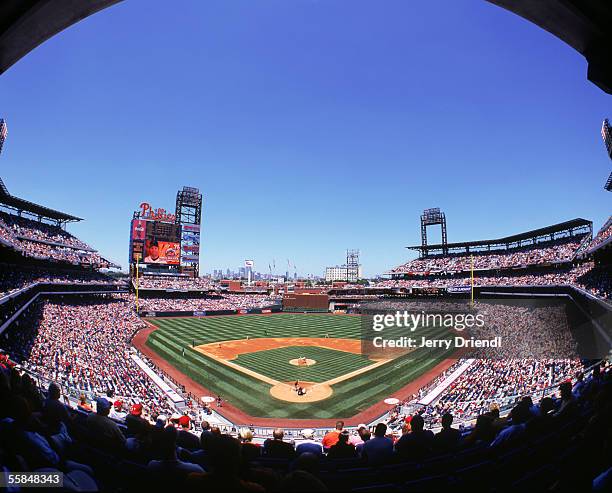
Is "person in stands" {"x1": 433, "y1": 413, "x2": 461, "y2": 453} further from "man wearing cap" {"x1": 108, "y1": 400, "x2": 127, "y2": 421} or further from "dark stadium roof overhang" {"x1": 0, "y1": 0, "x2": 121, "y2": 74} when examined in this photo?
"man wearing cap" {"x1": 108, "y1": 400, "x2": 127, "y2": 421}

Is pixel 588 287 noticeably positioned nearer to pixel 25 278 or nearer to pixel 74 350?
pixel 74 350

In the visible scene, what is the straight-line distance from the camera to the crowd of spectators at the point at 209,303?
195ft

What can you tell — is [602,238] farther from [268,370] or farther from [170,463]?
[170,463]

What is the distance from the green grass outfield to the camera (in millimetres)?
20812

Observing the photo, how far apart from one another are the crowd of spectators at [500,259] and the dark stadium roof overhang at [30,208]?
244 feet

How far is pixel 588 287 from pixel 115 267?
236 feet

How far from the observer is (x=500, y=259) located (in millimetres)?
65188

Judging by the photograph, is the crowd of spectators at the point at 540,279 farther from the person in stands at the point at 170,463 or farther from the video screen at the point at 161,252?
the video screen at the point at 161,252

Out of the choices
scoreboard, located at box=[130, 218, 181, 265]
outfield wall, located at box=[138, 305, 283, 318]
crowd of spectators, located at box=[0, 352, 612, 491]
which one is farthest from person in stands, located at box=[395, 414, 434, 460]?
scoreboard, located at box=[130, 218, 181, 265]

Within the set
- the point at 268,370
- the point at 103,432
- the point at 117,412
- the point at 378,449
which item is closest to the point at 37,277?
the point at 268,370

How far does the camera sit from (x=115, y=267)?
63.5m

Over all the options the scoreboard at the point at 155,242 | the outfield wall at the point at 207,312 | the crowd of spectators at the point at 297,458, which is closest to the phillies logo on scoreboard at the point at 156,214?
the scoreboard at the point at 155,242

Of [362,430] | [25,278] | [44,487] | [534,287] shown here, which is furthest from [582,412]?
[534,287]

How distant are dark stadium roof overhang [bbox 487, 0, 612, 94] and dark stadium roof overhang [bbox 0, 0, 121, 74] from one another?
216 inches
